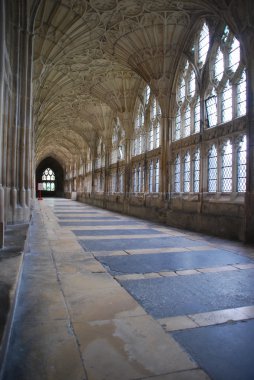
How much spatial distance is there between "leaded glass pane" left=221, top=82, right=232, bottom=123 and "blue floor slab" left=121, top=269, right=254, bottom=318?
6.14 m

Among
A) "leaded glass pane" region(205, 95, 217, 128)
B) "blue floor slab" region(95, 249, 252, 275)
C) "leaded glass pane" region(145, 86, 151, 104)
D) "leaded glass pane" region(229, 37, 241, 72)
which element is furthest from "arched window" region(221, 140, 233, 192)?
"leaded glass pane" region(145, 86, 151, 104)

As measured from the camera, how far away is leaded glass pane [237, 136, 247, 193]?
8492 mm

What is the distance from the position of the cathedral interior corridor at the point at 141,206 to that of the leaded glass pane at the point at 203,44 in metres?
0.07

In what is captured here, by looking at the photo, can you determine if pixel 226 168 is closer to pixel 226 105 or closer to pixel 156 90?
pixel 226 105

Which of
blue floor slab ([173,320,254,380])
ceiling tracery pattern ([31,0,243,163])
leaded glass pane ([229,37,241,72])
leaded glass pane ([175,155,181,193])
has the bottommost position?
blue floor slab ([173,320,254,380])

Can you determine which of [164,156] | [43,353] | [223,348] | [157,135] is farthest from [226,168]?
[43,353]

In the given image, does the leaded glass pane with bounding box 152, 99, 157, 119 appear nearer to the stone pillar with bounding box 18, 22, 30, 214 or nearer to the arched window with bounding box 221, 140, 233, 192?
the arched window with bounding box 221, 140, 233, 192

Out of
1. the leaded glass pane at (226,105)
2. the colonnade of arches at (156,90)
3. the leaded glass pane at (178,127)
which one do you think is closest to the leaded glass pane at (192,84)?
the colonnade of arches at (156,90)

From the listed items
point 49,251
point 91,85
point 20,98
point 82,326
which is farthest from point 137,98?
point 82,326

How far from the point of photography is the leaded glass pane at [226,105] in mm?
9203

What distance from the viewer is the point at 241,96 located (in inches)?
343

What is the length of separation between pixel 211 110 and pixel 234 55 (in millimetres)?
1749

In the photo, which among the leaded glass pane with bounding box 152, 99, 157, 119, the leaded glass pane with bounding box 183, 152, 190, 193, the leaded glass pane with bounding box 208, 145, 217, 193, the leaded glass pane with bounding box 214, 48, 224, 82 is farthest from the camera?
the leaded glass pane with bounding box 152, 99, 157, 119

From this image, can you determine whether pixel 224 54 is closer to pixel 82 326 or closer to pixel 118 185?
pixel 82 326
